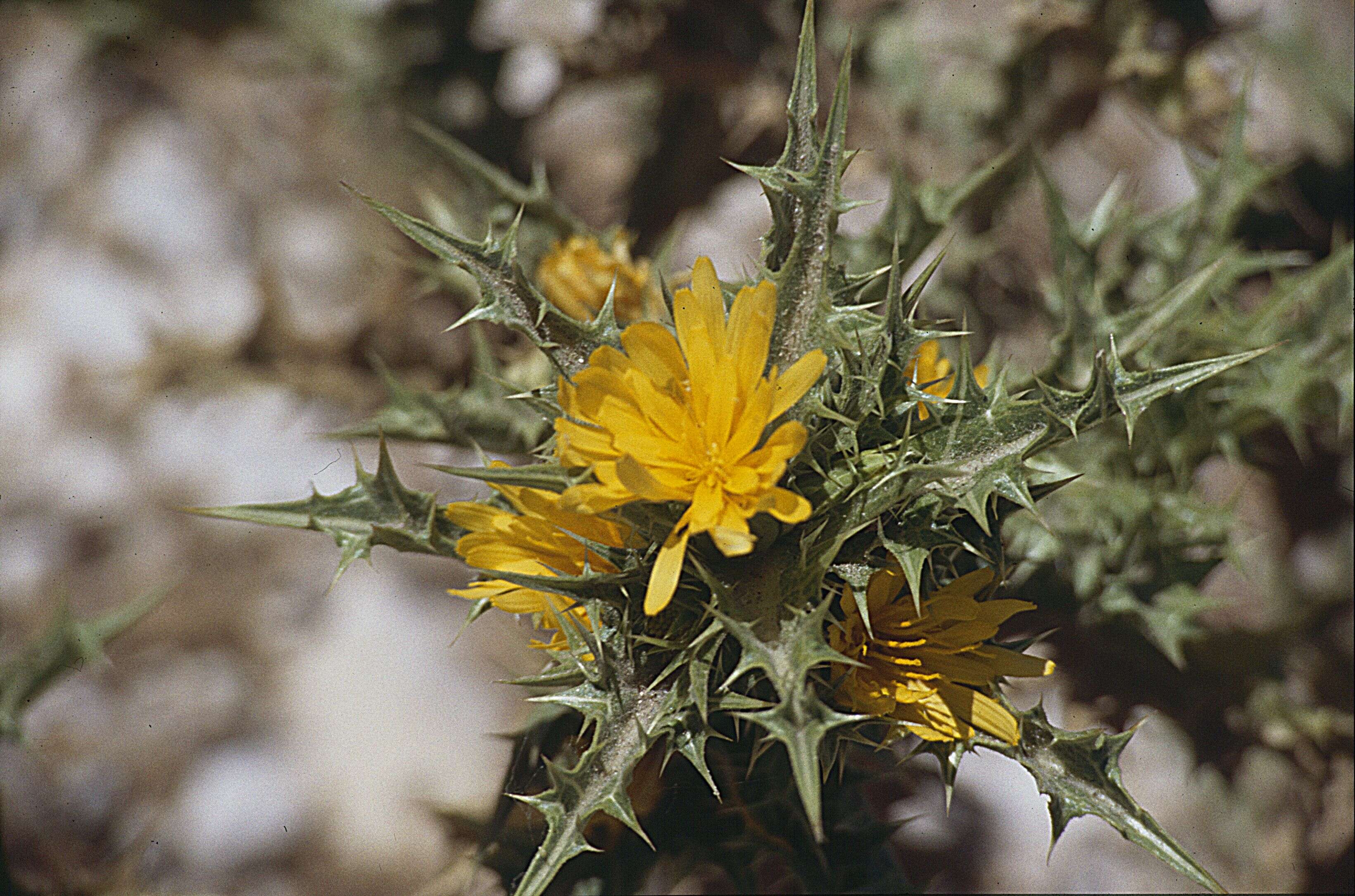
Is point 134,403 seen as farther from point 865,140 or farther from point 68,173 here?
point 865,140

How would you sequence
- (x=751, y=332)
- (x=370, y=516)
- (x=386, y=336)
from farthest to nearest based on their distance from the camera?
(x=386, y=336), (x=370, y=516), (x=751, y=332)

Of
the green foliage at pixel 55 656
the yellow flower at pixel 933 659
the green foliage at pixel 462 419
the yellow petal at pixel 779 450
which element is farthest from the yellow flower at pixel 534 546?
the green foliage at pixel 55 656

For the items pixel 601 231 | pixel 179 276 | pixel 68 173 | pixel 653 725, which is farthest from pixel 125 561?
pixel 653 725

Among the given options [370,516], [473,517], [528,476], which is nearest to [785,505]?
[528,476]

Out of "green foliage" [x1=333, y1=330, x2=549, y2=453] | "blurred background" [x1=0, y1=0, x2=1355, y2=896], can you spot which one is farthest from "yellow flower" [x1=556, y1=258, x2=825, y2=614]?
"blurred background" [x1=0, y1=0, x2=1355, y2=896]

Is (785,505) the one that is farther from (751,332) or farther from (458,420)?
(458,420)
